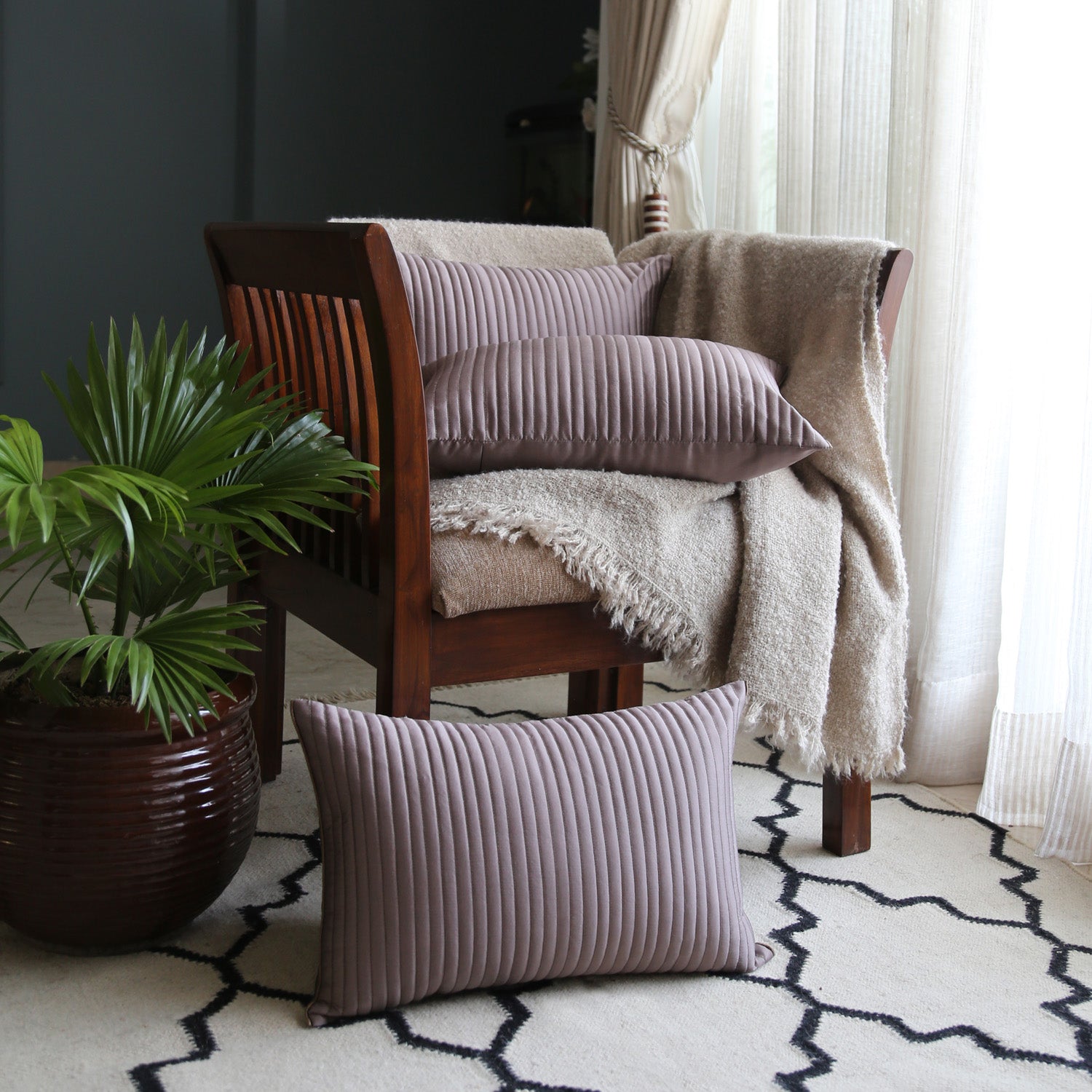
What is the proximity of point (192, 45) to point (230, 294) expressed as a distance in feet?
8.96

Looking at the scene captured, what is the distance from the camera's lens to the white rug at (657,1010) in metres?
1.03

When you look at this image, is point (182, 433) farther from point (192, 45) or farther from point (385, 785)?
point (192, 45)

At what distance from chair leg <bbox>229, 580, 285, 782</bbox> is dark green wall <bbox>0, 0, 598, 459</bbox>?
2.48 meters

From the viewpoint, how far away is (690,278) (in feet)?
5.62

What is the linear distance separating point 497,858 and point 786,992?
33 cm

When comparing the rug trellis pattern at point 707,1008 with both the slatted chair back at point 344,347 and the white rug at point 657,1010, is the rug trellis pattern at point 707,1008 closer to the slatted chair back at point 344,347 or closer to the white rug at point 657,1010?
the white rug at point 657,1010

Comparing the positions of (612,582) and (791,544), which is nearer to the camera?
(612,582)

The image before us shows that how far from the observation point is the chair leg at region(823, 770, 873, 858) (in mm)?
1505

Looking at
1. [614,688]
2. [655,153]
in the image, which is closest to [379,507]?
[614,688]

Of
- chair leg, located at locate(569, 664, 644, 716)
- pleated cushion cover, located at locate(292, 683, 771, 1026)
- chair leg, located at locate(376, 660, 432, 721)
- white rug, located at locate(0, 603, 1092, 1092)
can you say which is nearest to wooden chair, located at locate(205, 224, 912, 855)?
chair leg, located at locate(376, 660, 432, 721)

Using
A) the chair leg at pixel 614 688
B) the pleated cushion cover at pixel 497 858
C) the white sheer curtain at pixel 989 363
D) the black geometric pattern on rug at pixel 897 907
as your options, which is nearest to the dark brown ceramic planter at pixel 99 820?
the pleated cushion cover at pixel 497 858

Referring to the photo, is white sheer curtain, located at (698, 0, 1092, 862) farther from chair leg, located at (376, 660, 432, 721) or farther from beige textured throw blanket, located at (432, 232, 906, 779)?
chair leg, located at (376, 660, 432, 721)

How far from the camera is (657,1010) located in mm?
1134

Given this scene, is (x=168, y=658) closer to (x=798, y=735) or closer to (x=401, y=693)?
(x=401, y=693)
